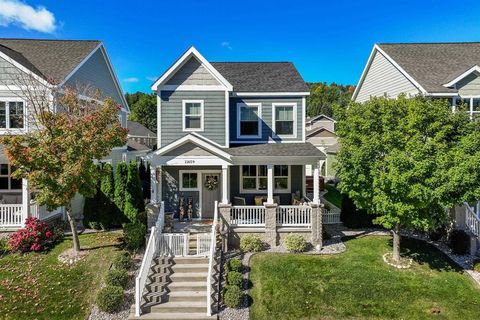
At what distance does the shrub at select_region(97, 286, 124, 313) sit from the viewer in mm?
9461

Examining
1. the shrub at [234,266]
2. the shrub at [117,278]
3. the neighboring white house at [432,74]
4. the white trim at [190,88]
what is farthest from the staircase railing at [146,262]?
the neighboring white house at [432,74]

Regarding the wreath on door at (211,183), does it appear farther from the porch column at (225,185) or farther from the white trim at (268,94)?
the white trim at (268,94)

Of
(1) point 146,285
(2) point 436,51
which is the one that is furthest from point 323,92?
(1) point 146,285

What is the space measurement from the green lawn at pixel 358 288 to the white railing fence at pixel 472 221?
2079 millimetres

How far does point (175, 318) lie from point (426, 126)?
11439mm

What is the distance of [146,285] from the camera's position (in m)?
10.5

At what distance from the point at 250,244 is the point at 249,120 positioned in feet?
21.6

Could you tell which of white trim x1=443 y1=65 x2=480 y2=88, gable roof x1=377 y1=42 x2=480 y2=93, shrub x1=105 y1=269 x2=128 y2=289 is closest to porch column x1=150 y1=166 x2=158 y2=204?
shrub x1=105 y1=269 x2=128 y2=289

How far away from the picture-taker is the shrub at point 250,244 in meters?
13.3

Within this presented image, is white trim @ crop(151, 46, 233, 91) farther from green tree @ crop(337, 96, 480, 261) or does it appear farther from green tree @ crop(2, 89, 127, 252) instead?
green tree @ crop(337, 96, 480, 261)

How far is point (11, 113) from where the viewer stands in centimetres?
1516

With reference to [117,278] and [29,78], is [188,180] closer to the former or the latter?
[117,278]

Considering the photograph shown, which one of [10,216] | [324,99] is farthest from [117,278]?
[324,99]

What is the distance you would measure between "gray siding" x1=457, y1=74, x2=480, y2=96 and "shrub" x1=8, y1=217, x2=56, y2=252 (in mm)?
21461
